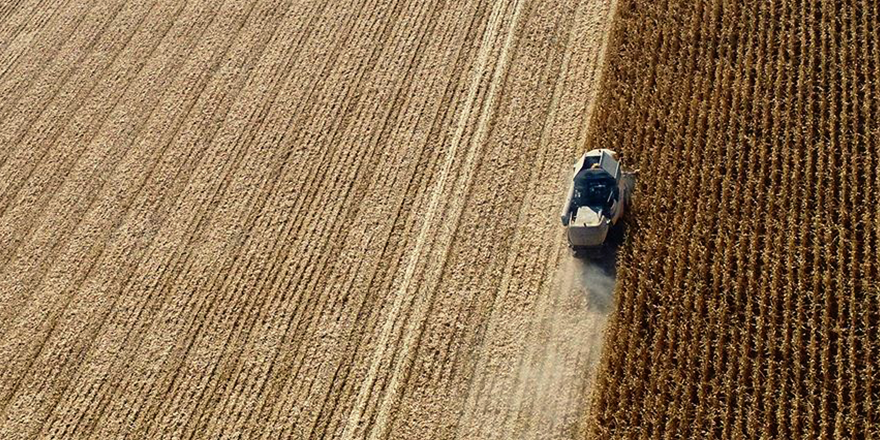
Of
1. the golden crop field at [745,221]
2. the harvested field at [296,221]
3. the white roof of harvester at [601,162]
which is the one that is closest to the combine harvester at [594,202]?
the white roof of harvester at [601,162]

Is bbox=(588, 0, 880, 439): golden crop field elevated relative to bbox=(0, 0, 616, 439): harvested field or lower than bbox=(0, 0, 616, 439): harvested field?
elevated

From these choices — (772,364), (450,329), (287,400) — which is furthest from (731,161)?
(287,400)

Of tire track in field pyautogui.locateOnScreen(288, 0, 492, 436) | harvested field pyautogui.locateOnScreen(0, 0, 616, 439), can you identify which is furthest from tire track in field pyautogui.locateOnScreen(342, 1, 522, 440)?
tire track in field pyautogui.locateOnScreen(288, 0, 492, 436)

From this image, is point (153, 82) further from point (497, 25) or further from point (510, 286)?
point (510, 286)

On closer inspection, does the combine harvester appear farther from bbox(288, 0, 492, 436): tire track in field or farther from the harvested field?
bbox(288, 0, 492, 436): tire track in field

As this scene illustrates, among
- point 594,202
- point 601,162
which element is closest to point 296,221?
point 594,202

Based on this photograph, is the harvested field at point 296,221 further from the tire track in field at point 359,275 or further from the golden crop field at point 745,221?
the golden crop field at point 745,221

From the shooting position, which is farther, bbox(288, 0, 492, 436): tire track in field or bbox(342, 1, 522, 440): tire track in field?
bbox(288, 0, 492, 436): tire track in field
